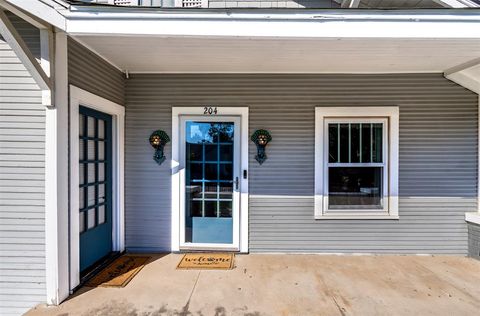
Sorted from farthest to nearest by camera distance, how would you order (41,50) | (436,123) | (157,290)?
(436,123) → (157,290) → (41,50)

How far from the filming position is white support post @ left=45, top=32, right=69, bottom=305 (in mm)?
2604

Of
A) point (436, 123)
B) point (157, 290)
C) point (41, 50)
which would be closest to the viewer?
point (41, 50)

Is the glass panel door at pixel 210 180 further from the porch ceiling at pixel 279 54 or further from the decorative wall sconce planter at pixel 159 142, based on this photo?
the porch ceiling at pixel 279 54

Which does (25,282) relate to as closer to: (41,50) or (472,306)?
(41,50)

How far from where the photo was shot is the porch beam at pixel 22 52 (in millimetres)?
2234

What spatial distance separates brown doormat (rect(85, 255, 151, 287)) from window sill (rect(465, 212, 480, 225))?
14.2ft

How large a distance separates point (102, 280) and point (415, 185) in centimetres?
411

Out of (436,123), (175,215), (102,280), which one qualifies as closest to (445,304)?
(436,123)

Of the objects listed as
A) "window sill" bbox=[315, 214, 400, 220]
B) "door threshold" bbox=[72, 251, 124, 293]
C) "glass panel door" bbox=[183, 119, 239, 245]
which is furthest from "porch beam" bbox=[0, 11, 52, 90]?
"window sill" bbox=[315, 214, 400, 220]

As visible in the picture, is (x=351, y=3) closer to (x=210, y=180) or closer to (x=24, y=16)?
(x=210, y=180)

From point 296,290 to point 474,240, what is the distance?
106 inches

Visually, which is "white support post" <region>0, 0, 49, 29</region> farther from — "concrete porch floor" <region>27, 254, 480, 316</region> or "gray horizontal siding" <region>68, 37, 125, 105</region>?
"concrete porch floor" <region>27, 254, 480, 316</region>

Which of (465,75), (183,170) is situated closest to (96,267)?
(183,170)

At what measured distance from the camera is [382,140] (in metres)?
3.92
